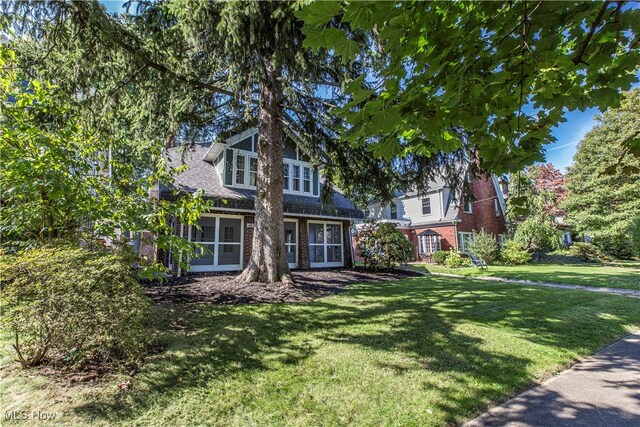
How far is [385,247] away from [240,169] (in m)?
7.98

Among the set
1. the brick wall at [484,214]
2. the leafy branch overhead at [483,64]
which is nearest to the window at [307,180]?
the brick wall at [484,214]

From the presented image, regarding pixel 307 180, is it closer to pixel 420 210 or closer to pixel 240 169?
pixel 240 169

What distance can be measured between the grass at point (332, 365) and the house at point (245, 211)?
626 cm

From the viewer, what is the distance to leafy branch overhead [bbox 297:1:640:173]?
2016 mm

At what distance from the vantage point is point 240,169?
14.6 metres

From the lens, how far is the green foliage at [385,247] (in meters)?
14.4

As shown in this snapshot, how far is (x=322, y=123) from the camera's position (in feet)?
33.2

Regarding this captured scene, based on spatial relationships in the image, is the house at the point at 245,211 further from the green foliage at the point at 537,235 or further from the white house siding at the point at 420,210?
the green foliage at the point at 537,235

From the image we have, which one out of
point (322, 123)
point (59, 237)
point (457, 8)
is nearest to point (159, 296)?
point (59, 237)

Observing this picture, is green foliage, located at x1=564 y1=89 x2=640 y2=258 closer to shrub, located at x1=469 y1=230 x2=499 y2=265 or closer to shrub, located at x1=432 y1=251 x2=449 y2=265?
shrub, located at x1=469 y1=230 x2=499 y2=265

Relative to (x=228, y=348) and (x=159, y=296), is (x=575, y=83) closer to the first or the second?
(x=228, y=348)

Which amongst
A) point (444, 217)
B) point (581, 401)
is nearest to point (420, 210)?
point (444, 217)

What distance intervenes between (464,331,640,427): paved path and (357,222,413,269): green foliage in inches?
401

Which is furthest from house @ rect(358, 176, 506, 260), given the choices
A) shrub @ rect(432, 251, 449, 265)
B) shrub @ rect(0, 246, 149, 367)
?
shrub @ rect(0, 246, 149, 367)
